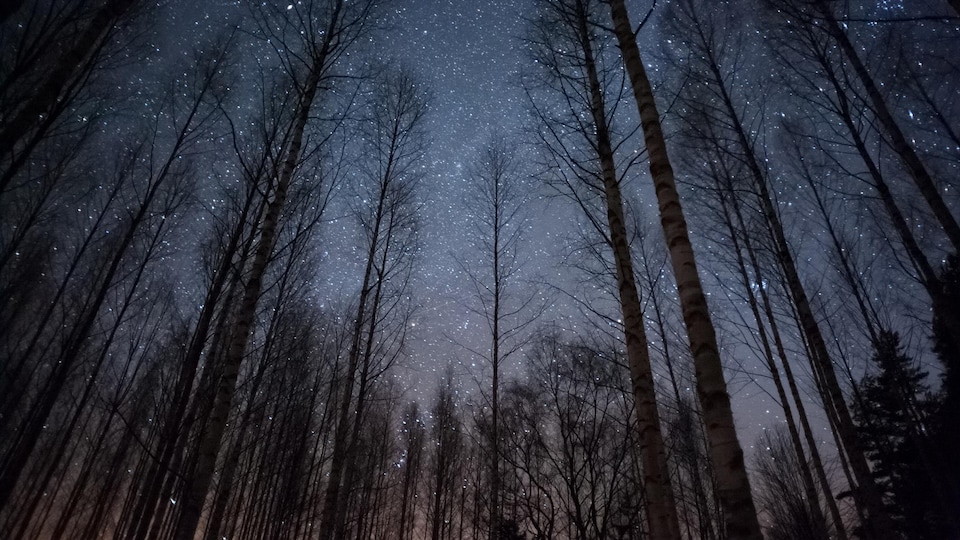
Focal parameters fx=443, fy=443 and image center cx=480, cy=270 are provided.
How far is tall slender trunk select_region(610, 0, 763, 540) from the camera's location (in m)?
2.07

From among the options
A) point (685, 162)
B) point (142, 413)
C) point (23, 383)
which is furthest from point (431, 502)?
point (685, 162)

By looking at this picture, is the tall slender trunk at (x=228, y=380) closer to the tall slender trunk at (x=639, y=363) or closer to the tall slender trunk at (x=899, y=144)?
the tall slender trunk at (x=639, y=363)

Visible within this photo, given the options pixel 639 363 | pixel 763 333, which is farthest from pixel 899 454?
pixel 639 363

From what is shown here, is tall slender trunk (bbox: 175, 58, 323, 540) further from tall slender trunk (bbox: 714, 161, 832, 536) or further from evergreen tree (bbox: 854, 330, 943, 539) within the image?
evergreen tree (bbox: 854, 330, 943, 539)

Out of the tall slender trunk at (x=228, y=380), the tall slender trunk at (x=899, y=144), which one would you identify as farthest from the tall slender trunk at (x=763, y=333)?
the tall slender trunk at (x=228, y=380)

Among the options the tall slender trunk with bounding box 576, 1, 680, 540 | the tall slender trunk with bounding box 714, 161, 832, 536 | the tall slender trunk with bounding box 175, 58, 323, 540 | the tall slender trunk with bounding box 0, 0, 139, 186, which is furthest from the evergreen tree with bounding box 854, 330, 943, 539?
the tall slender trunk with bounding box 0, 0, 139, 186

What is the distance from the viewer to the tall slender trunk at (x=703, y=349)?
2074mm

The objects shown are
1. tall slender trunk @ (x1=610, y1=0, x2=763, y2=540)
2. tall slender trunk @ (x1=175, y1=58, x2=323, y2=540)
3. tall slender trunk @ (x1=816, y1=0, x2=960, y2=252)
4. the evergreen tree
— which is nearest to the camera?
tall slender trunk @ (x1=610, y1=0, x2=763, y2=540)

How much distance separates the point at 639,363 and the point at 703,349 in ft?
5.44

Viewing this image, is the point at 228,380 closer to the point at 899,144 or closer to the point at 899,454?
the point at 899,144

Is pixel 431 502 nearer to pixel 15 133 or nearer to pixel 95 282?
pixel 95 282

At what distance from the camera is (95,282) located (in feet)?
43.7

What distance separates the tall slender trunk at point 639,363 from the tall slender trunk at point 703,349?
133 centimetres

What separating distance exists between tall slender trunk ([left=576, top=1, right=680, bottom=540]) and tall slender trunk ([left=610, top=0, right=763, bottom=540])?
1330 millimetres
